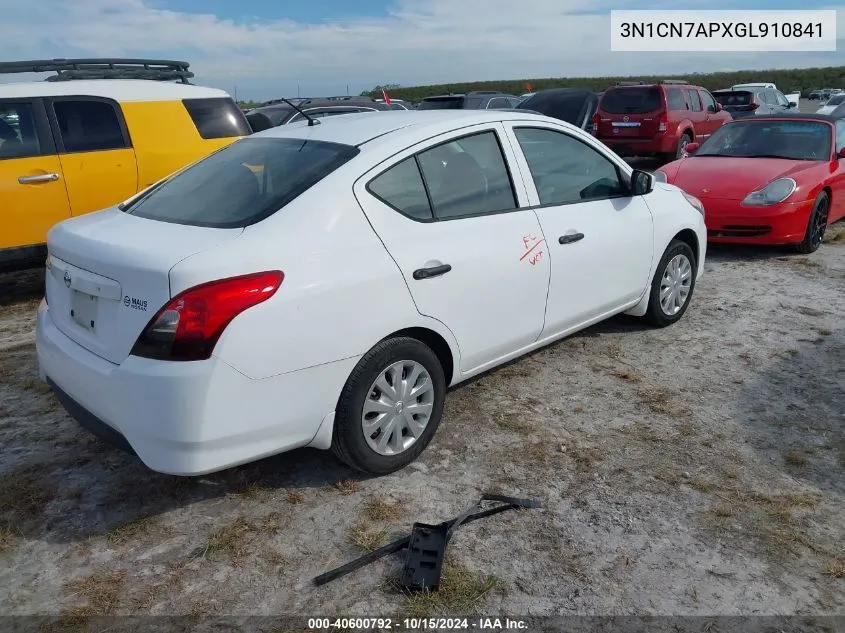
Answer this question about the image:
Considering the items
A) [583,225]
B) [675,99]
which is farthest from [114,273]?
[675,99]

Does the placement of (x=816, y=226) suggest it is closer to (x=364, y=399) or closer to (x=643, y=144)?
(x=364, y=399)

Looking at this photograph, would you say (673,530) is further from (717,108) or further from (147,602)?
(717,108)

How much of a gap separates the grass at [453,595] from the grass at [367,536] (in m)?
0.31

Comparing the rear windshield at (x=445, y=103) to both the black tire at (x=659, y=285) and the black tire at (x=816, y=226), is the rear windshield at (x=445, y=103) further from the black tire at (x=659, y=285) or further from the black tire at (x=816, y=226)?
the black tire at (x=659, y=285)

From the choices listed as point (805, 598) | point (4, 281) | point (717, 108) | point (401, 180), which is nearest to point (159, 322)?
point (401, 180)

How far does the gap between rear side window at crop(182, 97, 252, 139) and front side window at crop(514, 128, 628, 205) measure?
4106mm

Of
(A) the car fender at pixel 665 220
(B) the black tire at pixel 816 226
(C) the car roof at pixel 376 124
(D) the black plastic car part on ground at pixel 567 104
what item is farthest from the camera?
(D) the black plastic car part on ground at pixel 567 104

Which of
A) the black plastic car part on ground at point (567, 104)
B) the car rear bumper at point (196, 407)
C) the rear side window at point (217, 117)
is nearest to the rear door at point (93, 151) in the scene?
the rear side window at point (217, 117)

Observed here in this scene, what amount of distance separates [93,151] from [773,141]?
7305 mm

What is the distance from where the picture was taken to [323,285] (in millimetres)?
2926

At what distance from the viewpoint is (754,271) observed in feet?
23.0

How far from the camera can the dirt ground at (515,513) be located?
8.74 ft

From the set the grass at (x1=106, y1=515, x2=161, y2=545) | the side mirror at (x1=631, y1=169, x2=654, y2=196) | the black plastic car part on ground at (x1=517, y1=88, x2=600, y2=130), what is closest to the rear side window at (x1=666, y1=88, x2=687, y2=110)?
the black plastic car part on ground at (x1=517, y1=88, x2=600, y2=130)

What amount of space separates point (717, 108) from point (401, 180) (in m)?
15.3
